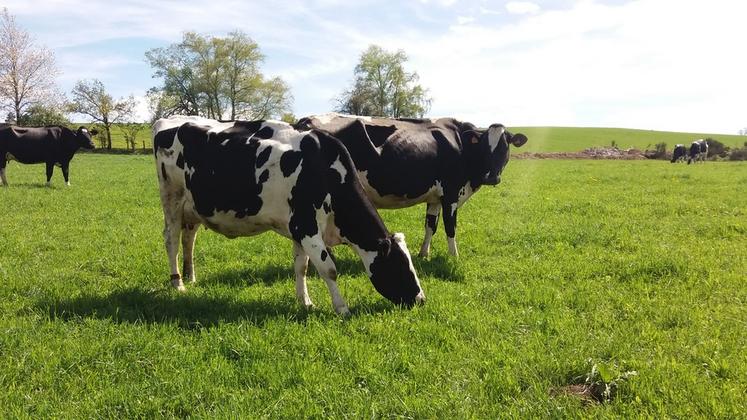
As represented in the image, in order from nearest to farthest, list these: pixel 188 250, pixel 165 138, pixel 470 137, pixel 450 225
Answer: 1. pixel 165 138
2. pixel 188 250
3. pixel 450 225
4. pixel 470 137

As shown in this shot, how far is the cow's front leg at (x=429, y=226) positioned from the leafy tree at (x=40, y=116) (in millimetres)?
65267

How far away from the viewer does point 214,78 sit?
63.5m

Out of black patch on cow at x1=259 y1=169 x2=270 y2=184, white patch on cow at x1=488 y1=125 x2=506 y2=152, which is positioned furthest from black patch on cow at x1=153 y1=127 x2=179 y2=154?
white patch on cow at x1=488 y1=125 x2=506 y2=152

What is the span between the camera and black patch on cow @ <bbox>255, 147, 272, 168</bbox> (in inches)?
242

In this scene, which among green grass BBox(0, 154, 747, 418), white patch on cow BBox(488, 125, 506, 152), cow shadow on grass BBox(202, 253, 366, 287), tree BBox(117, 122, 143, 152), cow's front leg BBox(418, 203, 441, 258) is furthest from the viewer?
tree BBox(117, 122, 143, 152)

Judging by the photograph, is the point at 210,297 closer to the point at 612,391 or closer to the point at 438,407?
the point at 438,407

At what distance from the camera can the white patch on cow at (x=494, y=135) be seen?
9484 mm

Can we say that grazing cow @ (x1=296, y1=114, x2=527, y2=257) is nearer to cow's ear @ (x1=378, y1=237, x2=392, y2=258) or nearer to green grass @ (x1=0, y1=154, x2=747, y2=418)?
green grass @ (x1=0, y1=154, x2=747, y2=418)

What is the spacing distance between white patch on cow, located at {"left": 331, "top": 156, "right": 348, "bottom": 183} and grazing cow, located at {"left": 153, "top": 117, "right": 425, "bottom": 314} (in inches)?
0.5

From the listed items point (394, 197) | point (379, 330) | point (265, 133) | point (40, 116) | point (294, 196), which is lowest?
point (379, 330)

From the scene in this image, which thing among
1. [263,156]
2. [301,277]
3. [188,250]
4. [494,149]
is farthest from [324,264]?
[494,149]

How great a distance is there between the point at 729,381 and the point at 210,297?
5467 mm

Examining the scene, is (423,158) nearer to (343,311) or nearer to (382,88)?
(343,311)

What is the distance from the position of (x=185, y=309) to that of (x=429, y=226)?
4713 millimetres
